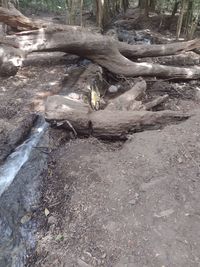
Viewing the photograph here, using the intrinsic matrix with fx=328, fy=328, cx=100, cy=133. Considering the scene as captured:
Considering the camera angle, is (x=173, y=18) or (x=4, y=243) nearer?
(x=4, y=243)

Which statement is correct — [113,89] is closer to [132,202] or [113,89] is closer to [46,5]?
[132,202]

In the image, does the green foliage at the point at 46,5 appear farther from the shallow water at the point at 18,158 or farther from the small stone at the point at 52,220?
the small stone at the point at 52,220

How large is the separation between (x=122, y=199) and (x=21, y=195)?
1384 millimetres

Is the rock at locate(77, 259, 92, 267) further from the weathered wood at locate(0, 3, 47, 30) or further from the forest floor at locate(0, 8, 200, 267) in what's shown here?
the weathered wood at locate(0, 3, 47, 30)

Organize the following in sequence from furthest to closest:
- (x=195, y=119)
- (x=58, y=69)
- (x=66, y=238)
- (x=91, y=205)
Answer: (x=58, y=69)
(x=195, y=119)
(x=91, y=205)
(x=66, y=238)

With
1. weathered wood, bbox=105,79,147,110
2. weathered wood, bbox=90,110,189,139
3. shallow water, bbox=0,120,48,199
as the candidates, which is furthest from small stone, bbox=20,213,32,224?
weathered wood, bbox=105,79,147,110

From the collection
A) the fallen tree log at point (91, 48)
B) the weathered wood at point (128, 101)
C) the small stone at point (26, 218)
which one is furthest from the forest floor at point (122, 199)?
the fallen tree log at point (91, 48)

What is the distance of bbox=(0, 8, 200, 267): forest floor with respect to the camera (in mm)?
3484

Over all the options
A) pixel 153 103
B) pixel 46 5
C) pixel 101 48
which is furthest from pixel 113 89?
pixel 46 5

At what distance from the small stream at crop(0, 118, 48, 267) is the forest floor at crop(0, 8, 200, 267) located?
13 centimetres

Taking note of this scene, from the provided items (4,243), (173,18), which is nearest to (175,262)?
(4,243)

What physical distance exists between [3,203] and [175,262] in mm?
2290

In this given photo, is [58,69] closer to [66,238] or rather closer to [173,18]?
[66,238]

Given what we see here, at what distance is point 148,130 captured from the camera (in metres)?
5.46
